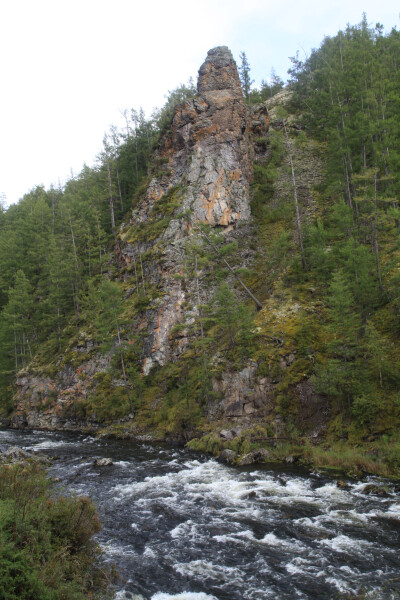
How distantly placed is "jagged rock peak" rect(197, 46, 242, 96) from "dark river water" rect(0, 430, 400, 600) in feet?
158

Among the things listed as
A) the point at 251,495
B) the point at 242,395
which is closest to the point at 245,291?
the point at 242,395

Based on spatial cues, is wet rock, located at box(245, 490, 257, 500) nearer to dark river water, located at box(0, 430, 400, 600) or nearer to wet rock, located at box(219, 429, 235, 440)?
dark river water, located at box(0, 430, 400, 600)

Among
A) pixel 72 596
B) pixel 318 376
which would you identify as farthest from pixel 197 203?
pixel 72 596

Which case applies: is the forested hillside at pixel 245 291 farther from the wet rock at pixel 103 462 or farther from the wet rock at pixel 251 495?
the wet rock at pixel 103 462

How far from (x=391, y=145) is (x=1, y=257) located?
54389 mm

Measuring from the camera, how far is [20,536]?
695cm

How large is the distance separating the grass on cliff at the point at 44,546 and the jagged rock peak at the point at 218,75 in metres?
51.7

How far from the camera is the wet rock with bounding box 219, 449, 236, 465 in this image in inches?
757

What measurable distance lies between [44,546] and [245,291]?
95.9 ft

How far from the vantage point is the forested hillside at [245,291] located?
20.5 metres

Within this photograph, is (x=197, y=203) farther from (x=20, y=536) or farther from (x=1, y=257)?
(x=20, y=536)

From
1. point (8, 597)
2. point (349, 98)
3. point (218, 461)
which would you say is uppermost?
point (349, 98)

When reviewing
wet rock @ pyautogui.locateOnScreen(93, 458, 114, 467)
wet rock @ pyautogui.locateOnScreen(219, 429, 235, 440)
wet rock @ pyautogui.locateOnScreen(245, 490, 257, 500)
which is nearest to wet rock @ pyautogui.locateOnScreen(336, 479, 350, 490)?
wet rock @ pyautogui.locateOnScreen(245, 490, 257, 500)

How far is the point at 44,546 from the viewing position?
7.19m
